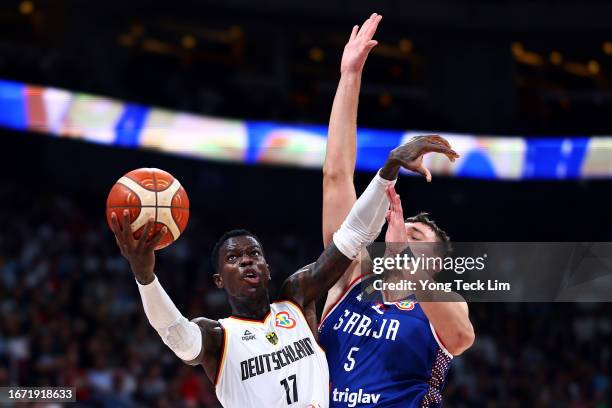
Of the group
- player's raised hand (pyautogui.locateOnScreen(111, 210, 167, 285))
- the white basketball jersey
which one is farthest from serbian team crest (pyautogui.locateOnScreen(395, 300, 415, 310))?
player's raised hand (pyautogui.locateOnScreen(111, 210, 167, 285))

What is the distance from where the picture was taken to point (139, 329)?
13383 millimetres

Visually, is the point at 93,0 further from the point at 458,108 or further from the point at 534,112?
the point at 534,112

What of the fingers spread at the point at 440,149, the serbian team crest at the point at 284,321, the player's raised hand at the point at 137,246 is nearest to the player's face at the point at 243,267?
the serbian team crest at the point at 284,321

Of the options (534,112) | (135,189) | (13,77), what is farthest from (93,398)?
(534,112)

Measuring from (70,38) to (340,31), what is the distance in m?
5.50

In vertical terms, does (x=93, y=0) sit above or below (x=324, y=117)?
above

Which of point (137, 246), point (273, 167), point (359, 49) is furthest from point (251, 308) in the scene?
point (273, 167)

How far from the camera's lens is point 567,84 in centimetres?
2153

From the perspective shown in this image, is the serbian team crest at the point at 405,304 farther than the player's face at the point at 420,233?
No

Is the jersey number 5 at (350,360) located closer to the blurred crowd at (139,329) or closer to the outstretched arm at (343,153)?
the outstretched arm at (343,153)

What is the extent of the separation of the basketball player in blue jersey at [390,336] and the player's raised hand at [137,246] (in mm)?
1242

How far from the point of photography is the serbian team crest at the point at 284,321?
5.04 meters

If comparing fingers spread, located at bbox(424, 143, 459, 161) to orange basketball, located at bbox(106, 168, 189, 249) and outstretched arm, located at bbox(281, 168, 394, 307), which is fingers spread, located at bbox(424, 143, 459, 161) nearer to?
outstretched arm, located at bbox(281, 168, 394, 307)

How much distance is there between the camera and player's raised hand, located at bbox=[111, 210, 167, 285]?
4.27m
